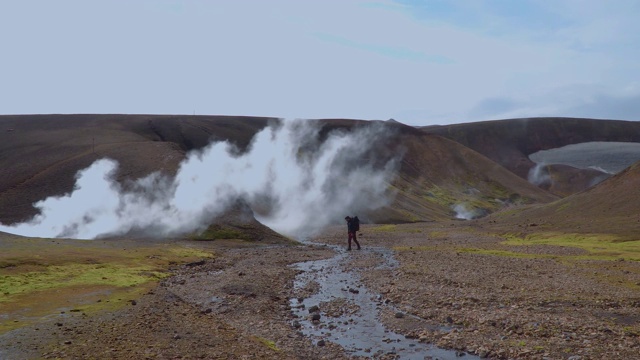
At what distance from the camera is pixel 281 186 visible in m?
111

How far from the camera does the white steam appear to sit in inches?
2667

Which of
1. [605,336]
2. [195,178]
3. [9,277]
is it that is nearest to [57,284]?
[9,277]

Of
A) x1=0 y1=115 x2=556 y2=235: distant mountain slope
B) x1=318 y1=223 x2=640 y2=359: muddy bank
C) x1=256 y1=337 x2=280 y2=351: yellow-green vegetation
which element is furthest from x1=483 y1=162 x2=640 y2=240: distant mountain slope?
x1=256 y1=337 x2=280 y2=351: yellow-green vegetation

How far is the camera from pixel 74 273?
36812 millimetres

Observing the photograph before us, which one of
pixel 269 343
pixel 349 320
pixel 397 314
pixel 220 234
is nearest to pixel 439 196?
pixel 220 234

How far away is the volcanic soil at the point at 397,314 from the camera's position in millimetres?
20062

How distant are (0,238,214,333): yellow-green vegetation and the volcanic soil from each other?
1.31m

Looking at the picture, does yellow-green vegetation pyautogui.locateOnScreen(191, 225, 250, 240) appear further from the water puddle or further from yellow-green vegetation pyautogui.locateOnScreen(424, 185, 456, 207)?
yellow-green vegetation pyautogui.locateOnScreen(424, 185, 456, 207)

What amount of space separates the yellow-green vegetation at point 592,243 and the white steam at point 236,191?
36420mm

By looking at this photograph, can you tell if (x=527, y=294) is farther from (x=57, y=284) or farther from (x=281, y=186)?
(x=281, y=186)

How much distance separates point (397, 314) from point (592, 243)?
43.6m

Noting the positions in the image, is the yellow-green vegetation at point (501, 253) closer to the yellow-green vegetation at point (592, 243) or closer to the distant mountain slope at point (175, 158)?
the yellow-green vegetation at point (592, 243)

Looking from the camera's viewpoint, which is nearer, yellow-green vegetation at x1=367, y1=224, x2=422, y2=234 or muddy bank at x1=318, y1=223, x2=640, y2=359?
muddy bank at x1=318, y1=223, x2=640, y2=359

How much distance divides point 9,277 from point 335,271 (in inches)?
891
